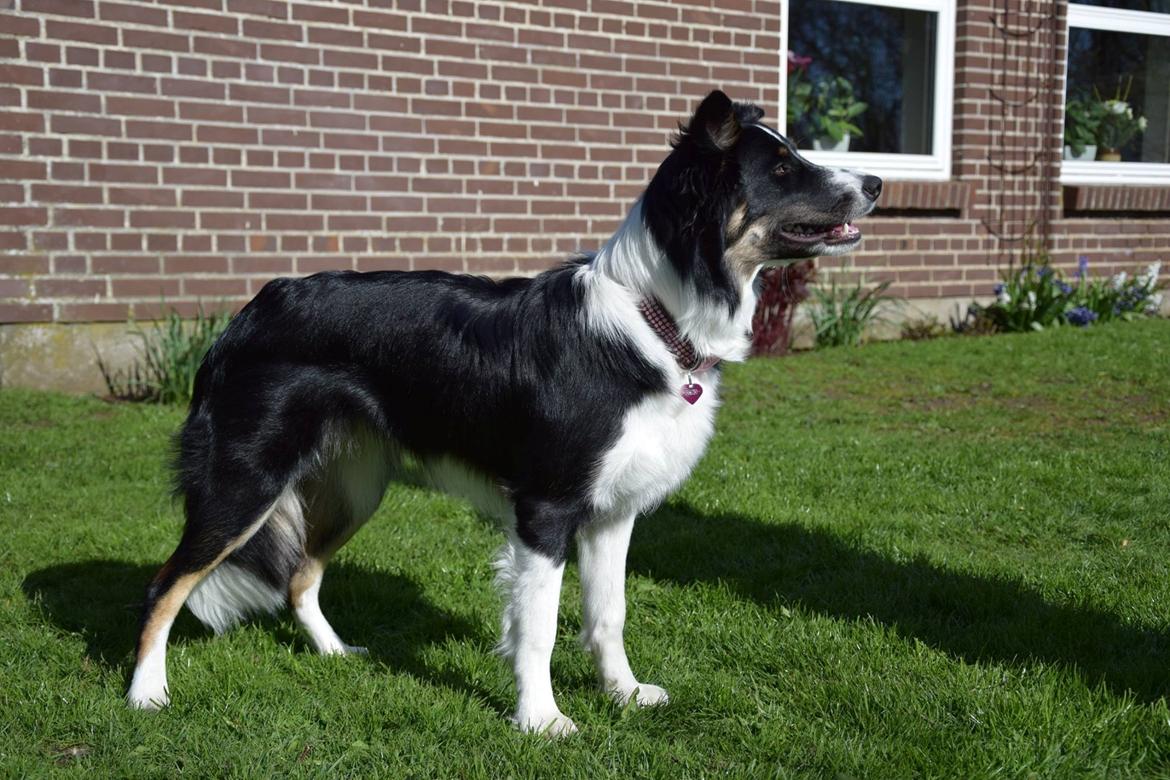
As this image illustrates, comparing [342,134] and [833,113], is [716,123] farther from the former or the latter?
[833,113]

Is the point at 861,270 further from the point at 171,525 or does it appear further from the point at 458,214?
the point at 171,525

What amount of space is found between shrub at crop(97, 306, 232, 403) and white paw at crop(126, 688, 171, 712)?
372 centimetres

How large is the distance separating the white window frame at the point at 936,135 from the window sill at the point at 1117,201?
138cm

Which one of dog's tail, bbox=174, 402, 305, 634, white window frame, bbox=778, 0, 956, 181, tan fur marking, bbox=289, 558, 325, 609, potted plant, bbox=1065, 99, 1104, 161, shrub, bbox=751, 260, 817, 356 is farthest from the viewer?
potted plant, bbox=1065, 99, 1104, 161

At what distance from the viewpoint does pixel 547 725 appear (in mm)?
3025

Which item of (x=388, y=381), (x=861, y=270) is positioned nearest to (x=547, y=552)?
(x=388, y=381)

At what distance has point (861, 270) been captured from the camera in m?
9.15

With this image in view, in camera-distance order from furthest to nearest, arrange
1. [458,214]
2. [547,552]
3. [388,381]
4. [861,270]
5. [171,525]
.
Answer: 1. [861,270]
2. [458,214]
3. [171,525]
4. [388,381]
5. [547,552]

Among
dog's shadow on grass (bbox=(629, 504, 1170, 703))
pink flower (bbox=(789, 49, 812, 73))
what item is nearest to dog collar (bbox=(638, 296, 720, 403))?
dog's shadow on grass (bbox=(629, 504, 1170, 703))

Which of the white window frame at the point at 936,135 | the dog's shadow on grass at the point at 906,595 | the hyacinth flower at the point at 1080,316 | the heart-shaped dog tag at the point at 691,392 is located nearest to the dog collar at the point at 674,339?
the heart-shaped dog tag at the point at 691,392

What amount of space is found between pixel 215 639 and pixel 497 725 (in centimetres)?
121

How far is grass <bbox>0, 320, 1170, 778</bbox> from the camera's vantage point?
289cm

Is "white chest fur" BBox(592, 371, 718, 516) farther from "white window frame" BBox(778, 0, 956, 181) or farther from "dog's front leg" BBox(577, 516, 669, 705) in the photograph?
"white window frame" BBox(778, 0, 956, 181)

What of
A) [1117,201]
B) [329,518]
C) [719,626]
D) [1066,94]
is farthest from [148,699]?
[1066,94]
